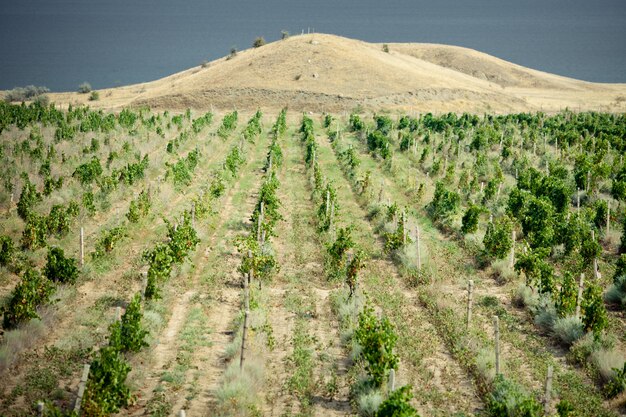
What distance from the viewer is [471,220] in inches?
791

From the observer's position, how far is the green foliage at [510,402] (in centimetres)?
902

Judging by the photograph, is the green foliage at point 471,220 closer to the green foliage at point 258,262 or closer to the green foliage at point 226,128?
the green foliage at point 258,262

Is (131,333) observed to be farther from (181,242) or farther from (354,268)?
(354,268)

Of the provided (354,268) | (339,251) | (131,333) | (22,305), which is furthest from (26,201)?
(354,268)

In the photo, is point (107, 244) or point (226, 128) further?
point (226, 128)

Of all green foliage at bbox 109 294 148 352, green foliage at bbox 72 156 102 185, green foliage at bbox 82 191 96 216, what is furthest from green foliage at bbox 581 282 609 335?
green foliage at bbox 72 156 102 185

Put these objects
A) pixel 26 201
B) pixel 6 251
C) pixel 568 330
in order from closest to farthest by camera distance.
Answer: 1. pixel 568 330
2. pixel 6 251
3. pixel 26 201

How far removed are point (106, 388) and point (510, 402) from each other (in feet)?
24.6

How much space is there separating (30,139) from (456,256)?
30907 mm

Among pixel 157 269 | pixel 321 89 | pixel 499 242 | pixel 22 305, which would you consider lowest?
pixel 22 305

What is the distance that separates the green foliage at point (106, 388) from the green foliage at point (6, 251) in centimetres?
766

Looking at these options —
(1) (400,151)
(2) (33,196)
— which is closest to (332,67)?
(1) (400,151)

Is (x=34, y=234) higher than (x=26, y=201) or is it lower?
lower

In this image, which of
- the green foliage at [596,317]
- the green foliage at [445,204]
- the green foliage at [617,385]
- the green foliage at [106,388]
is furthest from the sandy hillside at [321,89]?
the green foliage at [106,388]
